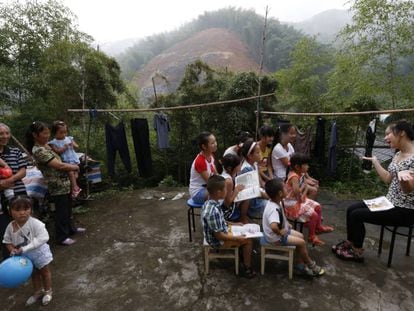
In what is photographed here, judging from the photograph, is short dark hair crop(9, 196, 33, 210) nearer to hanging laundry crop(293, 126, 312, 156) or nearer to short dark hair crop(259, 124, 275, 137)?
short dark hair crop(259, 124, 275, 137)

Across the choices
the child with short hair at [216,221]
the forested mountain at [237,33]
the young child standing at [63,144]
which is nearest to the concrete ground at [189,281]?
the child with short hair at [216,221]

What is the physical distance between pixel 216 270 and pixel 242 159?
129 cm

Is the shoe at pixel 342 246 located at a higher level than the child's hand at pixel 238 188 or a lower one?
lower

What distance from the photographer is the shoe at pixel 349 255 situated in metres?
2.84

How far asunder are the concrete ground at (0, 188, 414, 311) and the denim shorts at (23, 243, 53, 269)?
1.30ft

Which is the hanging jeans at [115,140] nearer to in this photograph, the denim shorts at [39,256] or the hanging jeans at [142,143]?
the hanging jeans at [142,143]

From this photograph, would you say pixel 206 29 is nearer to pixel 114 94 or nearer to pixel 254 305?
pixel 114 94

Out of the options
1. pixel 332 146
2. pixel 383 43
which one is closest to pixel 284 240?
pixel 332 146

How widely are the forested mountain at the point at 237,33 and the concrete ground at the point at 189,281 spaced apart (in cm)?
1970

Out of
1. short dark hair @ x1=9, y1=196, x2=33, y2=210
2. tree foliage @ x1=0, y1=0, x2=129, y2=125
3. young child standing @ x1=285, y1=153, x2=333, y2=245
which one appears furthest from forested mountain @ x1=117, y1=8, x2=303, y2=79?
short dark hair @ x1=9, y1=196, x2=33, y2=210

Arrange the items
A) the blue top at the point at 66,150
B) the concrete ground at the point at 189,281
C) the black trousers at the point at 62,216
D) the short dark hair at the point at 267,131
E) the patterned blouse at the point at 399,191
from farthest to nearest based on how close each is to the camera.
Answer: the blue top at the point at 66,150
the short dark hair at the point at 267,131
the black trousers at the point at 62,216
the patterned blouse at the point at 399,191
the concrete ground at the point at 189,281

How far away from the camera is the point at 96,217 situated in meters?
4.26

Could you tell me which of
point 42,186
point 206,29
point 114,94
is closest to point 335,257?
point 42,186

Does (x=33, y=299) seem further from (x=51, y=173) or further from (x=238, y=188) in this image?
(x=238, y=188)
